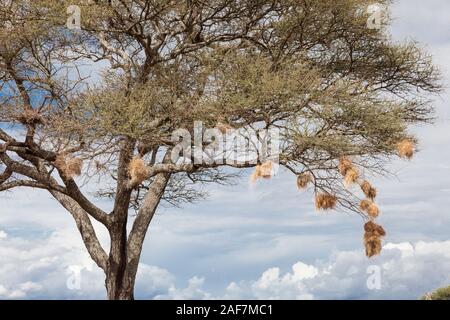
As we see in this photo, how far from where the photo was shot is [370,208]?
10.9 meters

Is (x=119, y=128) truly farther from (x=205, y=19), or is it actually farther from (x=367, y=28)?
(x=367, y=28)

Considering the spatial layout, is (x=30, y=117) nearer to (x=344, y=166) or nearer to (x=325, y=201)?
(x=325, y=201)

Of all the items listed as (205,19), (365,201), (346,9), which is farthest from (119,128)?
(346,9)

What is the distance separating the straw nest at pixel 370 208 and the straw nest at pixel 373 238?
190 millimetres

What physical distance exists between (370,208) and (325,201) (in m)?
0.75

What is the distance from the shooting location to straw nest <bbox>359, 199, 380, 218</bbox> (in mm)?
10891

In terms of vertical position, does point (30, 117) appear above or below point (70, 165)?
above

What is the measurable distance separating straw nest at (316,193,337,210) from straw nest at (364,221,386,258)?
0.67 metres

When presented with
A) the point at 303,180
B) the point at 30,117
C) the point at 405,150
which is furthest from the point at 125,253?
the point at 405,150

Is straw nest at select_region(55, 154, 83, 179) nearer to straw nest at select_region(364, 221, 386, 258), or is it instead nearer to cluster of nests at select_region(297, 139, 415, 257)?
cluster of nests at select_region(297, 139, 415, 257)

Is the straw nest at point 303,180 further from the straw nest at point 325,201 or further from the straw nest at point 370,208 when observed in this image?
the straw nest at point 370,208

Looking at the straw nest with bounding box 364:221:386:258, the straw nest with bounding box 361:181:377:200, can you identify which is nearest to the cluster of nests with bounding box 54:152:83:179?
the straw nest with bounding box 361:181:377:200

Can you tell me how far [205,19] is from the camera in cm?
1316
